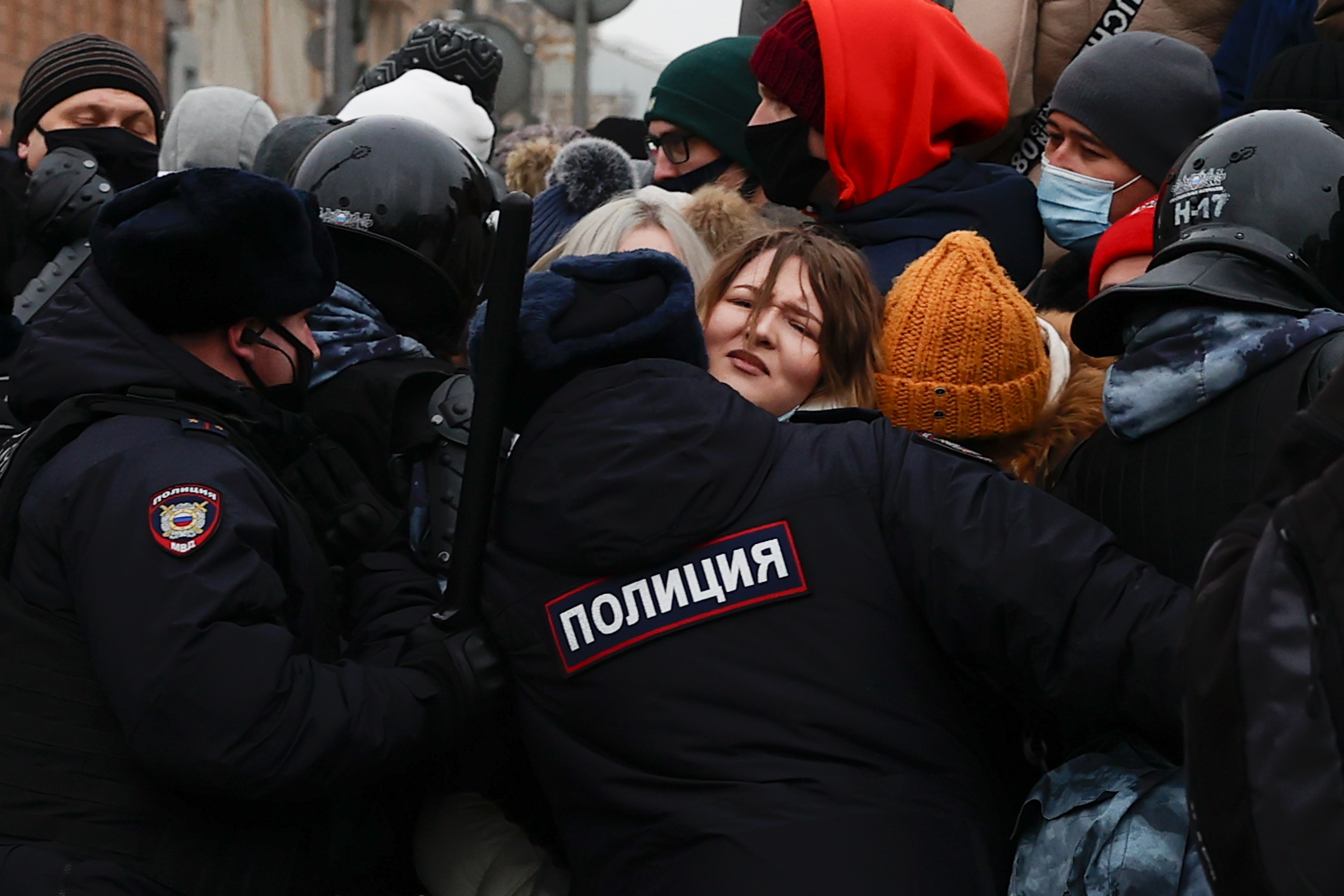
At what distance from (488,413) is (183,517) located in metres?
0.52

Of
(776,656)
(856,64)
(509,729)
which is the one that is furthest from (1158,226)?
(509,729)

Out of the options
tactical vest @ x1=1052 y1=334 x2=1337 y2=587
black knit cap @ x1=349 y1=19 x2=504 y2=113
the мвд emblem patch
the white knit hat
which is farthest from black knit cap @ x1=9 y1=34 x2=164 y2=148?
tactical vest @ x1=1052 y1=334 x2=1337 y2=587

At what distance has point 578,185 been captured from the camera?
4.58m

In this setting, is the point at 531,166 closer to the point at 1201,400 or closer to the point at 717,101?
the point at 717,101

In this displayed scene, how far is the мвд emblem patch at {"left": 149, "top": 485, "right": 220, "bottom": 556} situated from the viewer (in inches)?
90.0

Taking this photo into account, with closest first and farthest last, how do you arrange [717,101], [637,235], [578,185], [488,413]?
[488,413] < [637,235] < [717,101] < [578,185]

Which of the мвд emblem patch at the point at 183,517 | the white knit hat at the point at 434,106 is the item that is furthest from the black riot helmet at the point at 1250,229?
the white knit hat at the point at 434,106

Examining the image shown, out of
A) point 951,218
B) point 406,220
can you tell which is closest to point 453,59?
point 406,220

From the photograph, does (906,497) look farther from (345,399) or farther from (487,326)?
(345,399)

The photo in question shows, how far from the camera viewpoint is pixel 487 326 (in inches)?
96.3

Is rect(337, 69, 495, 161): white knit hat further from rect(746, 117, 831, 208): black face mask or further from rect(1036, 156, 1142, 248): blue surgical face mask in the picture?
rect(1036, 156, 1142, 248): blue surgical face mask

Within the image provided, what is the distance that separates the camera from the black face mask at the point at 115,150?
4855 mm

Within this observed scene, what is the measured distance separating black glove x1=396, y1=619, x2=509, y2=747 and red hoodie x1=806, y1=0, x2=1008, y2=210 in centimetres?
164

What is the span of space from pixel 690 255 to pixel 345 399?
90 cm
